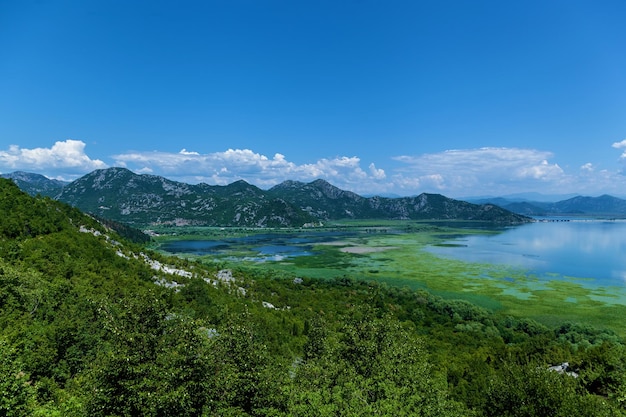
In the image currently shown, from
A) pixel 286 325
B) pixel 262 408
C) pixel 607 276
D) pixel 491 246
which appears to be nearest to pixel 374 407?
pixel 262 408

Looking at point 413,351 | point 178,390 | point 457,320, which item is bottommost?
point 457,320

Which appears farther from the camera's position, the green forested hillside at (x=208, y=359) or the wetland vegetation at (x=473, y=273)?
the wetland vegetation at (x=473, y=273)

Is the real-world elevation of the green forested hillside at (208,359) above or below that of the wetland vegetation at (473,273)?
above

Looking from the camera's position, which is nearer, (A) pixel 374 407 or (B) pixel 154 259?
(A) pixel 374 407

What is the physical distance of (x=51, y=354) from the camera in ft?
89.7

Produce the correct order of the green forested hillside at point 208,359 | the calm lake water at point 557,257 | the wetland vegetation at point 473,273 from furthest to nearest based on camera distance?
the calm lake water at point 557,257, the wetland vegetation at point 473,273, the green forested hillside at point 208,359

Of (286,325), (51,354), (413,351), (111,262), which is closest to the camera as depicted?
(51,354)

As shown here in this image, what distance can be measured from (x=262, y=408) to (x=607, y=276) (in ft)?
470

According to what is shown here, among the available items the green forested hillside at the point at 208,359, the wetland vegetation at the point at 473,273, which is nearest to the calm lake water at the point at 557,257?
the wetland vegetation at the point at 473,273

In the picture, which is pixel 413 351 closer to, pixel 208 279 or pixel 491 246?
pixel 208 279

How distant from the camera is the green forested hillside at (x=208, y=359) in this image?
19703mm

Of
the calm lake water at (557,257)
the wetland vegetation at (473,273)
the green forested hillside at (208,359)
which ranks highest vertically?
the green forested hillside at (208,359)

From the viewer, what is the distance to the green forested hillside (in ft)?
64.6

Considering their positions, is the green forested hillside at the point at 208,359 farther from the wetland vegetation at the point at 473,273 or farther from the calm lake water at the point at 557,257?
the calm lake water at the point at 557,257
